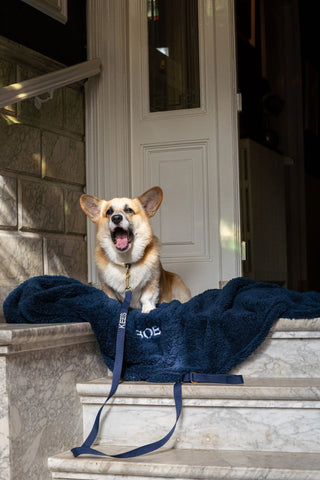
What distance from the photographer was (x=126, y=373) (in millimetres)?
1880

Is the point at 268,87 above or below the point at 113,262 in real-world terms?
above

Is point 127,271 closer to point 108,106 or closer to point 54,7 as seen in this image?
point 108,106

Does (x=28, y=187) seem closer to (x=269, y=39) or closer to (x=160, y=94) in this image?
(x=160, y=94)

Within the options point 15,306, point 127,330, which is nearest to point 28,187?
point 15,306

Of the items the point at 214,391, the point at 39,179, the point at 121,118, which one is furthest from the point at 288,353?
the point at 121,118

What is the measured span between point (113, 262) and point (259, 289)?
1.81 ft

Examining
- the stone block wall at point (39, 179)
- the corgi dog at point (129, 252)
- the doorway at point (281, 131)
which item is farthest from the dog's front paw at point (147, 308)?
the doorway at point (281, 131)

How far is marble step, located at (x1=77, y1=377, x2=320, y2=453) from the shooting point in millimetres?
1617

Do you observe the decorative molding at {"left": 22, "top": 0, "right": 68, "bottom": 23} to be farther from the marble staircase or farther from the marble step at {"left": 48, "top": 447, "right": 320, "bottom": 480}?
the marble step at {"left": 48, "top": 447, "right": 320, "bottom": 480}

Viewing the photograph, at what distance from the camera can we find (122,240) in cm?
218

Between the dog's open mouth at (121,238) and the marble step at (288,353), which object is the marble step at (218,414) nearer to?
the marble step at (288,353)

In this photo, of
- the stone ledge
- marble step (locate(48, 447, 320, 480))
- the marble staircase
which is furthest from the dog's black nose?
marble step (locate(48, 447, 320, 480))

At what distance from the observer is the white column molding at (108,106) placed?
133 inches

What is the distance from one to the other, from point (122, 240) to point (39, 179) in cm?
96
